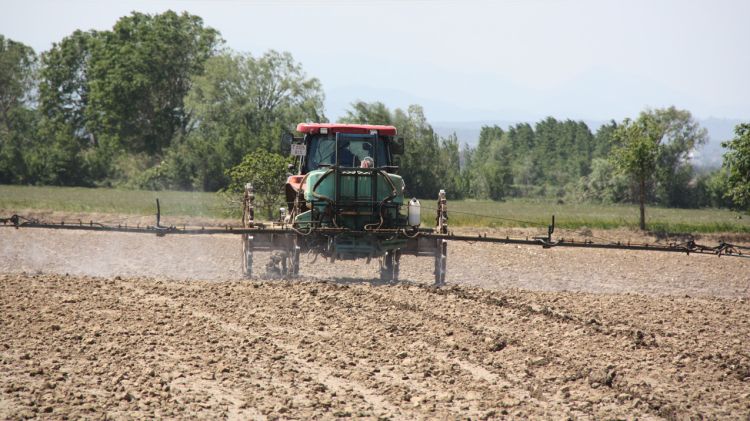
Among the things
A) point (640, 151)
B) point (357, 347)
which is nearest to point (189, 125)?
point (640, 151)

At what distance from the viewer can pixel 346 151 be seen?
18.2m

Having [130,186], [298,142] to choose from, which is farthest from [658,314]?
[130,186]

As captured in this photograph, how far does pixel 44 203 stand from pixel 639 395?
37.3 meters

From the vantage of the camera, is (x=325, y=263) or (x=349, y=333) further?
(x=325, y=263)

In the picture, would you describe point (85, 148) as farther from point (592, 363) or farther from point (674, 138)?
point (592, 363)

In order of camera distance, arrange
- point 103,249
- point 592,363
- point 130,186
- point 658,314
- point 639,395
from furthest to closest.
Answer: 1. point 130,186
2. point 103,249
3. point 658,314
4. point 592,363
5. point 639,395

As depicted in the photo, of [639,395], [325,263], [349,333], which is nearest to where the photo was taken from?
[639,395]

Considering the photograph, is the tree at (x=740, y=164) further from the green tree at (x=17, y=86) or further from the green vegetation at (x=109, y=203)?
the green tree at (x=17, y=86)

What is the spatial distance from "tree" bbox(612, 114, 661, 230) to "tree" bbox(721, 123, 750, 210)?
3428 millimetres

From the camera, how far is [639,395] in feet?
33.7

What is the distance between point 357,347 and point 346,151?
6526 millimetres

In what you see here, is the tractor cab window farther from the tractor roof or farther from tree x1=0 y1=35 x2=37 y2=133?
tree x1=0 y1=35 x2=37 y2=133

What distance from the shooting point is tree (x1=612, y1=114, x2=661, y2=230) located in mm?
39906

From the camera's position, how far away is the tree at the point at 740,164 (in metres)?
36.1
